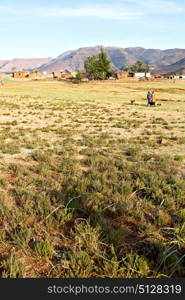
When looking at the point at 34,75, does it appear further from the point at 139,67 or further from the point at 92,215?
the point at 92,215

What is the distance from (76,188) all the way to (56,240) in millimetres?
2286

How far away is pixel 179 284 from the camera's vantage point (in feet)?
11.5

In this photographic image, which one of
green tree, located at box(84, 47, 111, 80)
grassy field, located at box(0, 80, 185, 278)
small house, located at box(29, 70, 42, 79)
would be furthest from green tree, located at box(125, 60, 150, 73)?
grassy field, located at box(0, 80, 185, 278)

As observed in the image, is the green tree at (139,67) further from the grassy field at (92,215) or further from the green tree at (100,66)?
the grassy field at (92,215)

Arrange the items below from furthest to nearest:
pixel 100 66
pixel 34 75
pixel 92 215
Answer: pixel 34 75, pixel 100 66, pixel 92 215


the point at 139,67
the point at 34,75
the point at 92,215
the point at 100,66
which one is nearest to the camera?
the point at 92,215

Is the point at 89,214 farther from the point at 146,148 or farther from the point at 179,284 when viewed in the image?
the point at 146,148

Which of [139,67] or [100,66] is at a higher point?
[139,67]

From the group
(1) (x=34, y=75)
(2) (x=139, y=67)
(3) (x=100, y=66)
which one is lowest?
(3) (x=100, y=66)

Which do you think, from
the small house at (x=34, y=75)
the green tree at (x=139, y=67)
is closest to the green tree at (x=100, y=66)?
the small house at (x=34, y=75)

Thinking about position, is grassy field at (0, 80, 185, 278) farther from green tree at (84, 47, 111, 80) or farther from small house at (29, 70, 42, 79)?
small house at (29, 70, 42, 79)

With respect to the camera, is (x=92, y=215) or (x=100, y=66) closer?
(x=92, y=215)

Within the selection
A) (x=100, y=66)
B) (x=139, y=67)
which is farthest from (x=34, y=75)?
(x=139, y=67)

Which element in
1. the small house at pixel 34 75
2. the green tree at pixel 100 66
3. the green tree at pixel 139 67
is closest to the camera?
the green tree at pixel 100 66
